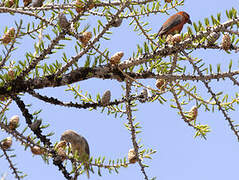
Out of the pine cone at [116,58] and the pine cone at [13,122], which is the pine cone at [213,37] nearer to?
the pine cone at [116,58]

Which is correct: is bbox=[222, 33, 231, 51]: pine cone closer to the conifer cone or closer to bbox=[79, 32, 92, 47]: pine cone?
bbox=[79, 32, 92, 47]: pine cone

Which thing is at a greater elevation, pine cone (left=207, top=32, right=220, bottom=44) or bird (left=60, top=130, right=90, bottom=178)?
pine cone (left=207, top=32, right=220, bottom=44)

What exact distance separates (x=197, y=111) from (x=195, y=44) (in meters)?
0.56

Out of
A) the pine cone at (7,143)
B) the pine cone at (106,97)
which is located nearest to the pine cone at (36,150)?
the pine cone at (7,143)

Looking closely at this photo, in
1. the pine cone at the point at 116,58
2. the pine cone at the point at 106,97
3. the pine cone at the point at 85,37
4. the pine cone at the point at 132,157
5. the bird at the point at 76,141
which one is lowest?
the pine cone at the point at 132,157

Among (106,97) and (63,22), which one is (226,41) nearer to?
(106,97)

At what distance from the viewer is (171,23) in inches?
122

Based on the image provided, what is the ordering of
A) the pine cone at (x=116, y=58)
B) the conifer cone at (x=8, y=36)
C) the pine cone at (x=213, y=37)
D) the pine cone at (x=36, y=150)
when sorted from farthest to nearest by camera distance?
the conifer cone at (x=8, y=36), the pine cone at (x=116, y=58), the pine cone at (x=213, y=37), the pine cone at (x=36, y=150)

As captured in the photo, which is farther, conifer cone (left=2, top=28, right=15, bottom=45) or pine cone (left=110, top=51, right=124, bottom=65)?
conifer cone (left=2, top=28, right=15, bottom=45)

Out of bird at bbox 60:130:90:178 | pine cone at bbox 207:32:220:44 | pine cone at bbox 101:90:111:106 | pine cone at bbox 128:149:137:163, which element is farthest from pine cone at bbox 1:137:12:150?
pine cone at bbox 207:32:220:44

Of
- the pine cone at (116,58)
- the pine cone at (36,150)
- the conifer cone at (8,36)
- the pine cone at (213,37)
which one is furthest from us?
the conifer cone at (8,36)

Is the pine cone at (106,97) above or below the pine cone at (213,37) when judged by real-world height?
below

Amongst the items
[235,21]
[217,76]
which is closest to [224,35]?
[235,21]

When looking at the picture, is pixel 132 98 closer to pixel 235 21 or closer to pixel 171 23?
A: pixel 235 21
